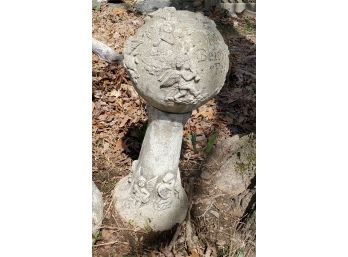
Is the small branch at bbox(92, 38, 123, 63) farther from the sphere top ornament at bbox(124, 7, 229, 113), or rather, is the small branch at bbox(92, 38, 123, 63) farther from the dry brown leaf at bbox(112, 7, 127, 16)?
the sphere top ornament at bbox(124, 7, 229, 113)

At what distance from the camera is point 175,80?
1.99m

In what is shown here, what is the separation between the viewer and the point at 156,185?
101 inches

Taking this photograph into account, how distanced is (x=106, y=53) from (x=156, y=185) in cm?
244

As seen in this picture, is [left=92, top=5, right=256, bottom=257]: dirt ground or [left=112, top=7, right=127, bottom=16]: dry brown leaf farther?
[left=112, top=7, right=127, bottom=16]: dry brown leaf

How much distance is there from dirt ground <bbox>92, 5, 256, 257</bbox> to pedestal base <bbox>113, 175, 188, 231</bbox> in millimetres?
57

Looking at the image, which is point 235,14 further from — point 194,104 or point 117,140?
point 194,104

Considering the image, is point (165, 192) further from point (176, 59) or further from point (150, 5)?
point (150, 5)

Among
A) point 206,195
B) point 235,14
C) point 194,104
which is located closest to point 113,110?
point 206,195

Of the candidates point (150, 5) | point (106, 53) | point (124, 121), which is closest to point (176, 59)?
point (124, 121)

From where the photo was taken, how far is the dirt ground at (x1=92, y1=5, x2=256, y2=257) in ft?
8.14

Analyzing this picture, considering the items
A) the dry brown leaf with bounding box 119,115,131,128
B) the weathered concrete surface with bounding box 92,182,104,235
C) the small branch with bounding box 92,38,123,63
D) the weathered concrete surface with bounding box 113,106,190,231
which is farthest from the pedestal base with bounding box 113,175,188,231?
the small branch with bounding box 92,38,123,63

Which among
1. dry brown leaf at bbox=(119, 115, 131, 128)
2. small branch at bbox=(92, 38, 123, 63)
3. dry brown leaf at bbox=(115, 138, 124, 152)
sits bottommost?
dry brown leaf at bbox=(115, 138, 124, 152)

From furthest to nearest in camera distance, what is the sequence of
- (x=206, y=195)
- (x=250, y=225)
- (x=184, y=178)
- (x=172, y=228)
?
(x=184, y=178) < (x=206, y=195) < (x=172, y=228) < (x=250, y=225)

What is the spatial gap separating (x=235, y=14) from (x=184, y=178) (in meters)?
5.09
